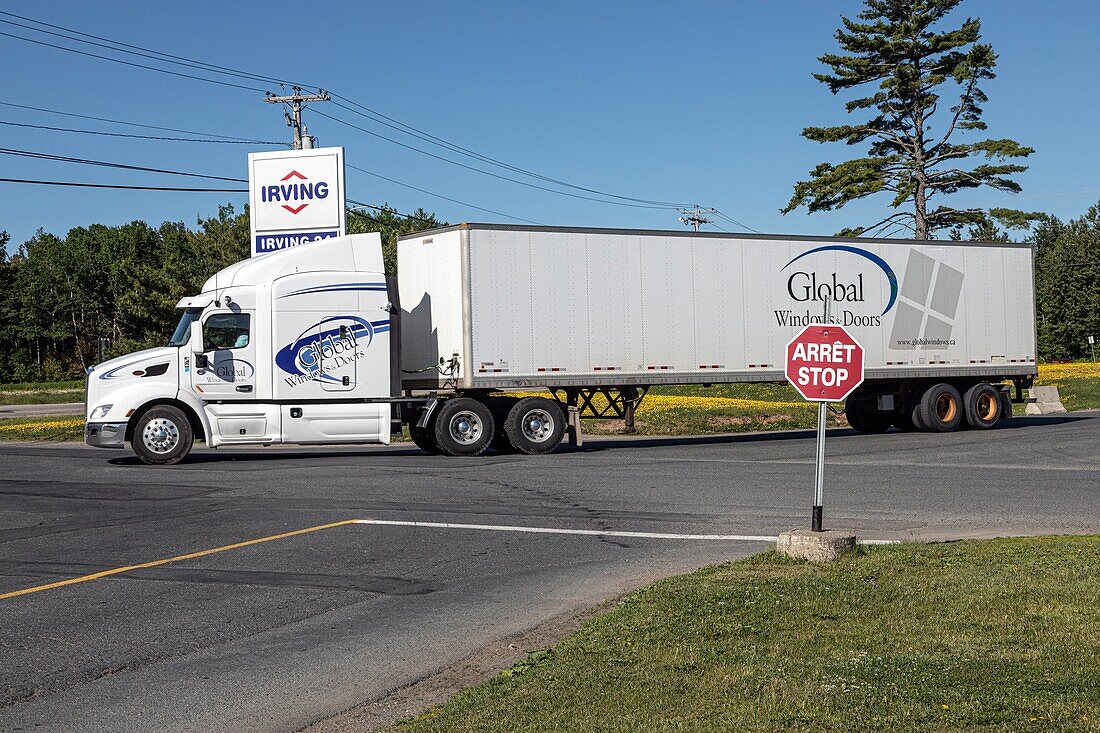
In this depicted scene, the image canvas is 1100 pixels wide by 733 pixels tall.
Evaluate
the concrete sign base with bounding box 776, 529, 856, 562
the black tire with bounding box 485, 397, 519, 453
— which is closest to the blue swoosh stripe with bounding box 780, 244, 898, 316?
the black tire with bounding box 485, 397, 519, 453

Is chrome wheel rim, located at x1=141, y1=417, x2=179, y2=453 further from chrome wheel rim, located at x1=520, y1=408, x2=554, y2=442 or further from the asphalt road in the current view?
chrome wheel rim, located at x1=520, y1=408, x2=554, y2=442

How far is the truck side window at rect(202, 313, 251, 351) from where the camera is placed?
2130cm

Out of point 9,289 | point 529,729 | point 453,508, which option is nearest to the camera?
point 529,729

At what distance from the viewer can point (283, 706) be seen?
614 centimetres

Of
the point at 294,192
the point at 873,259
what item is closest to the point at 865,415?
the point at 873,259

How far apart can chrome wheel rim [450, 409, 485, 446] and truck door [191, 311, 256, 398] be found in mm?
3773

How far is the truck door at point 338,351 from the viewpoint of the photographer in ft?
71.0

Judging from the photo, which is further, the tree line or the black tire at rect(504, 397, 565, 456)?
the tree line

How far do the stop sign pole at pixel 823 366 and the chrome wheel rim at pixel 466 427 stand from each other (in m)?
12.5

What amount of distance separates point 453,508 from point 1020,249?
19227mm

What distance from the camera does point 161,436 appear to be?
20.7 m

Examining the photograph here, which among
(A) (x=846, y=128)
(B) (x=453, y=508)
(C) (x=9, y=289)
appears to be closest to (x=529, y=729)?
(B) (x=453, y=508)

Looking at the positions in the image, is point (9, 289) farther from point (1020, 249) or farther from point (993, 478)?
point (993, 478)

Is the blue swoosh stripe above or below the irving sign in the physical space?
below
